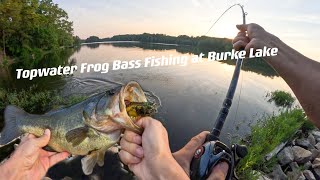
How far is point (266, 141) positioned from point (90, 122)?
9.38m

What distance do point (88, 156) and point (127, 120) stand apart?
2.09 ft

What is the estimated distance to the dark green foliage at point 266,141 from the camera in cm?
839

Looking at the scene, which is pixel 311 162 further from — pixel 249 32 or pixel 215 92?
pixel 215 92

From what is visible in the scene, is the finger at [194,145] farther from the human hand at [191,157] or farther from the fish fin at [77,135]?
the fish fin at [77,135]

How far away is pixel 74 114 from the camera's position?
2.43 m

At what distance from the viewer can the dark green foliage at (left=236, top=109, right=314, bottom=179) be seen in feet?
27.5

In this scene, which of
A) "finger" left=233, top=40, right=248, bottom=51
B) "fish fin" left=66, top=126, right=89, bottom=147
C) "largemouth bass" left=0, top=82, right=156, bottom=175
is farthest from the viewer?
"finger" left=233, top=40, right=248, bottom=51

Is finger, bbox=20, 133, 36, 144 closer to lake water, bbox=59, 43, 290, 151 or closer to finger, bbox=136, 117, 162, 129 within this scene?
finger, bbox=136, 117, 162, 129

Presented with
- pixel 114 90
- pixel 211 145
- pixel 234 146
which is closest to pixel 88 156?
pixel 114 90

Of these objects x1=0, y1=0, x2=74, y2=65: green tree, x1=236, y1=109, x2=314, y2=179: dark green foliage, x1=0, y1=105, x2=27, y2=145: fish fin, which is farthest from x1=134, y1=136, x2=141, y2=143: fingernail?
x1=0, y1=0, x2=74, y2=65: green tree

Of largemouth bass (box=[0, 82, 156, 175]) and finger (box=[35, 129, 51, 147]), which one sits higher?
largemouth bass (box=[0, 82, 156, 175])

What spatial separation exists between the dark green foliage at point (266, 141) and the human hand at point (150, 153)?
6.80 meters

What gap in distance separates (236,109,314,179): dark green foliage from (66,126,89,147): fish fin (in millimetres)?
6662

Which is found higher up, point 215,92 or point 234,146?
point 234,146
